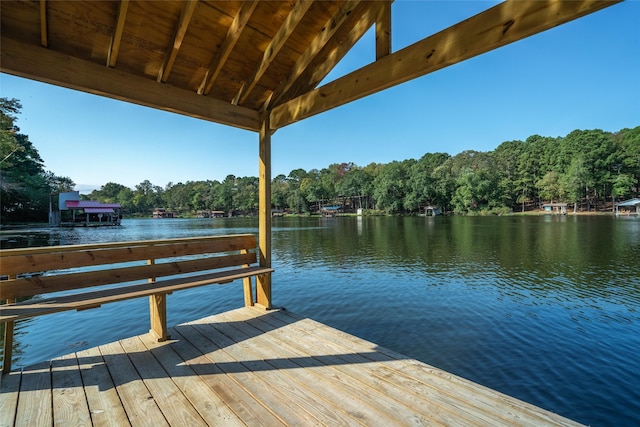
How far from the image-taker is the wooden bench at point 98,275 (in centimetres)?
218

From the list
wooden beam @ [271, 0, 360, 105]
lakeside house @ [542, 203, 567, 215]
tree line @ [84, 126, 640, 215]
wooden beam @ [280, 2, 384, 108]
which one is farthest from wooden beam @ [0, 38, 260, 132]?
lakeside house @ [542, 203, 567, 215]

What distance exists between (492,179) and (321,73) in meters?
54.7

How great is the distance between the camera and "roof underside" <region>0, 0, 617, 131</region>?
1.85 m

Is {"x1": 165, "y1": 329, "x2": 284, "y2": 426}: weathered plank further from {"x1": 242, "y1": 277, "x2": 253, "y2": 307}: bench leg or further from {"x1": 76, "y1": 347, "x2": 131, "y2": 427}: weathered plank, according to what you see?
{"x1": 242, "y1": 277, "x2": 253, "y2": 307}: bench leg

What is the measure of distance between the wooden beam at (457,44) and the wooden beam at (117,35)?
1635 millimetres

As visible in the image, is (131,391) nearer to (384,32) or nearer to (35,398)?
(35,398)

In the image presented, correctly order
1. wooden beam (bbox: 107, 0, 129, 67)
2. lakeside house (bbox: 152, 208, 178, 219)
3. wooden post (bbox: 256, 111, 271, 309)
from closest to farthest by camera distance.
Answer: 1. wooden beam (bbox: 107, 0, 129, 67)
2. wooden post (bbox: 256, 111, 271, 309)
3. lakeside house (bbox: 152, 208, 178, 219)

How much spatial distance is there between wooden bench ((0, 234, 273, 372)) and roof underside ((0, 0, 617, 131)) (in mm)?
1434

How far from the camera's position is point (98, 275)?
2613mm

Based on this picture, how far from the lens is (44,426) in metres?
1.63

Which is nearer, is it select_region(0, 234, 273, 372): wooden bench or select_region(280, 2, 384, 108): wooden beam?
select_region(0, 234, 273, 372): wooden bench

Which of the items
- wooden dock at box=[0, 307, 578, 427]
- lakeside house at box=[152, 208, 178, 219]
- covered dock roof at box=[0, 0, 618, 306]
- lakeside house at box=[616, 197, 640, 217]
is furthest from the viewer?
lakeside house at box=[152, 208, 178, 219]

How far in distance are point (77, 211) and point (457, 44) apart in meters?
46.6

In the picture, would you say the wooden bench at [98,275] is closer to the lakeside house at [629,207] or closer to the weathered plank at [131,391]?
the weathered plank at [131,391]
